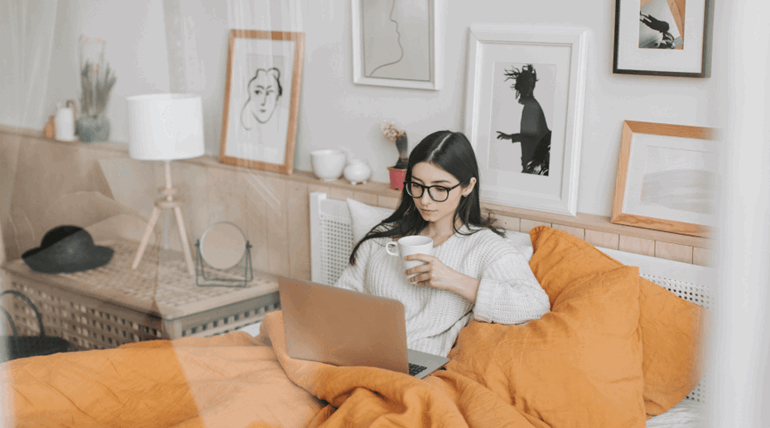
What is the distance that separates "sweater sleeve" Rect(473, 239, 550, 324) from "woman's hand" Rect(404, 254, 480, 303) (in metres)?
0.02

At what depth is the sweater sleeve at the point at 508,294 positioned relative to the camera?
1096mm

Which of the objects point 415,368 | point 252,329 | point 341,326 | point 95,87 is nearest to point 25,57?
point 95,87

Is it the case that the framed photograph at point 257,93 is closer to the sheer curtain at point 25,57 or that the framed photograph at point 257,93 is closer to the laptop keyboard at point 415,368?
the sheer curtain at point 25,57

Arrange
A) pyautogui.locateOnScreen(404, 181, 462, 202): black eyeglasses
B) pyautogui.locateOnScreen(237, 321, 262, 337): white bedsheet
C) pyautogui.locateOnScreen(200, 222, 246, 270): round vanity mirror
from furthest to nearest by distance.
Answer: pyautogui.locateOnScreen(404, 181, 462, 202): black eyeglasses
pyautogui.locateOnScreen(237, 321, 262, 337): white bedsheet
pyautogui.locateOnScreen(200, 222, 246, 270): round vanity mirror

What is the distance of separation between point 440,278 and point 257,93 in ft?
2.43

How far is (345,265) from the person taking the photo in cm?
141

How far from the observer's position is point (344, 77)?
0.86 m

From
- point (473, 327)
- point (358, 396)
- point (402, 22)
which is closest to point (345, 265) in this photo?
point (473, 327)

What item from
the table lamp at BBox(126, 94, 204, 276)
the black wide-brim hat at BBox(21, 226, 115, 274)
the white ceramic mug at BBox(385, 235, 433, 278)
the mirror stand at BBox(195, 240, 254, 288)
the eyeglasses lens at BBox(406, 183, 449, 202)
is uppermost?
the table lamp at BBox(126, 94, 204, 276)

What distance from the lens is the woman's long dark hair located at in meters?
1.18

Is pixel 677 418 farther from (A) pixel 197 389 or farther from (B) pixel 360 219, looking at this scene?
(A) pixel 197 389

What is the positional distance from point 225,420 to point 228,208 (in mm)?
150

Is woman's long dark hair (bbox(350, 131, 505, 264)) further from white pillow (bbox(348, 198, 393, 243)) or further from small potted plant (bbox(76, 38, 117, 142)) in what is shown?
small potted plant (bbox(76, 38, 117, 142))

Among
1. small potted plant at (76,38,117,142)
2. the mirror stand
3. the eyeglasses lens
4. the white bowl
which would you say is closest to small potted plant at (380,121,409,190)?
the white bowl
